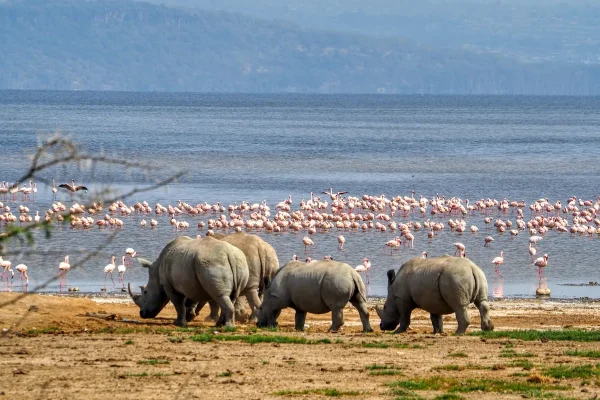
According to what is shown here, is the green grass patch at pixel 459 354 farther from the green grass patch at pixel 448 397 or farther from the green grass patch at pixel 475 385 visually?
the green grass patch at pixel 448 397

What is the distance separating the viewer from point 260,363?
14031 millimetres

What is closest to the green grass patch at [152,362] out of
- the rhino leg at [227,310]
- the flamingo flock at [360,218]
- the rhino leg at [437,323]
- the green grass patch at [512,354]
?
the green grass patch at [512,354]

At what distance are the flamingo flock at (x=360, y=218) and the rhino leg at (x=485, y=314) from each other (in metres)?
14.1

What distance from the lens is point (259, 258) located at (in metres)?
20.0

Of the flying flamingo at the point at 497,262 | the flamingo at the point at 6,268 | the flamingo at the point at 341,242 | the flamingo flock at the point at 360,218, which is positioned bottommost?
the flamingo at the point at 6,268

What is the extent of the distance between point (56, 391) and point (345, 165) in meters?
60.0

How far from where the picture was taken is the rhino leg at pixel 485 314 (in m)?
18.6

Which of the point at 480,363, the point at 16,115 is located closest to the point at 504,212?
the point at 480,363

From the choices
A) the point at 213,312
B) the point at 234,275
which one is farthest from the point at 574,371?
the point at 213,312

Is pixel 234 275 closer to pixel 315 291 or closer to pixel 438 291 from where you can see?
pixel 315 291

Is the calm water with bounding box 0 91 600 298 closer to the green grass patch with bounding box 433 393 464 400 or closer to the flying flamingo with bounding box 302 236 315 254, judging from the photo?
the flying flamingo with bounding box 302 236 315 254

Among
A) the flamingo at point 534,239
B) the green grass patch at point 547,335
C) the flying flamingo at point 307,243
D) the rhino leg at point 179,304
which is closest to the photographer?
the green grass patch at point 547,335

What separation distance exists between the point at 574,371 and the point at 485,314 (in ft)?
16.7

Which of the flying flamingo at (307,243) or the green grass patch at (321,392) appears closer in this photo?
the green grass patch at (321,392)
